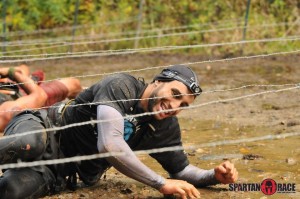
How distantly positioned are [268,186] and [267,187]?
0.05 ft

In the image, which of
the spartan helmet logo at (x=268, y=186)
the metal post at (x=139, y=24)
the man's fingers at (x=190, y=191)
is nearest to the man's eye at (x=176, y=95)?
the man's fingers at (x=190, y=191)

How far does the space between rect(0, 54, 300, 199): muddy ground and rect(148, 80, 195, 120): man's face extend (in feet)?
0.71

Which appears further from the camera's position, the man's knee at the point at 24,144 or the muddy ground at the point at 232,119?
the muddy ground at the point at 232,119

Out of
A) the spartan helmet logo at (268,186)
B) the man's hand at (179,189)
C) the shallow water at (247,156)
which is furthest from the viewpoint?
the shallow water at (247,156)

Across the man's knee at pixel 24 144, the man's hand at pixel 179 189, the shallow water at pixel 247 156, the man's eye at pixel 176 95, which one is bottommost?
the shallow water at pixel 247 156

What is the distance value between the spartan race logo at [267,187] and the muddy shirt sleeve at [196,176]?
0.57 feet

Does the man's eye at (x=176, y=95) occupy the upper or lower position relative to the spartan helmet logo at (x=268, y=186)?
upper

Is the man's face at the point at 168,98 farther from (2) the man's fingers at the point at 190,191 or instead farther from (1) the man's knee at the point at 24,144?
(1) the man's knee at the point at 24,144

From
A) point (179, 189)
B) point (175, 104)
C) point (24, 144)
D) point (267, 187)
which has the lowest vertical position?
point (267, 187)

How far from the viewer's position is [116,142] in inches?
160

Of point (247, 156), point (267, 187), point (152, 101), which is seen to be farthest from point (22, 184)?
point (247, 156)

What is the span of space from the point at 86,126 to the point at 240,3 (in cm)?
1012

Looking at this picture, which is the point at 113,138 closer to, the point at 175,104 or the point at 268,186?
the point at 175,104

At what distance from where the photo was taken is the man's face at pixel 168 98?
4.22 meters
